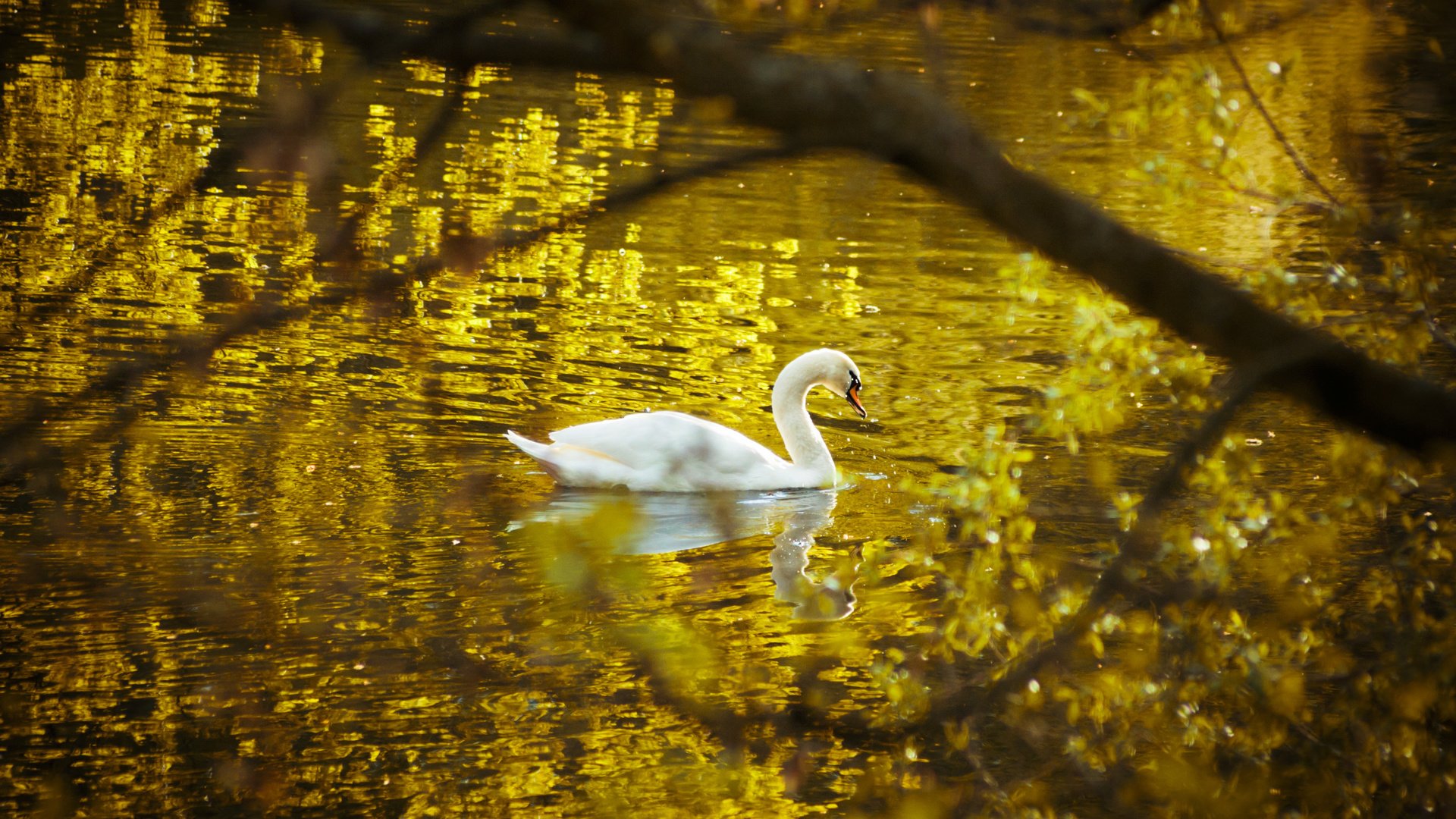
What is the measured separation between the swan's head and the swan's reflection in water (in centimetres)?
81

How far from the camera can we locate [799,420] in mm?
10289

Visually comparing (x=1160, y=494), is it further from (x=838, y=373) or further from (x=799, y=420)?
(x=838, y=373)

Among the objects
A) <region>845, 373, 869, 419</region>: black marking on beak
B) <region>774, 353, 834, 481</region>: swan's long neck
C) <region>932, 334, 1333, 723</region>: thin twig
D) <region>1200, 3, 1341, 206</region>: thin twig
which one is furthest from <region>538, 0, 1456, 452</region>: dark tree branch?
<region>845, 373, 869, 419</region>: black marking on beak

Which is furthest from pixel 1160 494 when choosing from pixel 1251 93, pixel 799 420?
pixel 799 420

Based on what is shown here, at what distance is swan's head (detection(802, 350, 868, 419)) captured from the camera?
10477 mm

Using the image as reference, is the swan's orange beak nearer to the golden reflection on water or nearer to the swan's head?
the swan's head

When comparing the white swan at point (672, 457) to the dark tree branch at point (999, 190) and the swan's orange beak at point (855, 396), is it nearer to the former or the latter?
the swan's orange beak at point (855, 396)

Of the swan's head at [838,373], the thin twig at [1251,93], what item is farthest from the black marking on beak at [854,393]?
the thin twig at [1251,93]

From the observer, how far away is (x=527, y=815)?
5.72 m

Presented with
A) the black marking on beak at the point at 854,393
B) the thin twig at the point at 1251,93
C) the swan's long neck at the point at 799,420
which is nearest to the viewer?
the thin twig at the point at 1251,93

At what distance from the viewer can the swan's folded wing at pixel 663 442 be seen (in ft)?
31.5

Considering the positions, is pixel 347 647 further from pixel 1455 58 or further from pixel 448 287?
pixel 448 287

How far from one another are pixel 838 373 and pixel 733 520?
1.62 m

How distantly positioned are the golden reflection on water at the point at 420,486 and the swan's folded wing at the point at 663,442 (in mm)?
506
